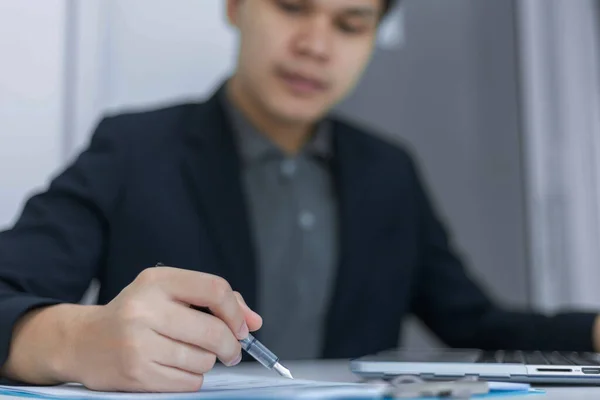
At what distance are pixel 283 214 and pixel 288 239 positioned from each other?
4cm

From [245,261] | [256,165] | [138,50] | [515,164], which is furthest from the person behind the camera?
[515,164]

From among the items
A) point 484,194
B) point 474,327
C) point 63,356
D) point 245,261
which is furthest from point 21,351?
point 484,194

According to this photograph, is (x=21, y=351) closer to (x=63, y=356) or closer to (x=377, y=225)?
(x=63, y=356)

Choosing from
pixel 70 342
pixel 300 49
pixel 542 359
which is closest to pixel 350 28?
pixel 300 49

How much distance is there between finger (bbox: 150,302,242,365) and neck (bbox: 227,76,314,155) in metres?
0.69

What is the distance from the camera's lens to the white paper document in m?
0.38

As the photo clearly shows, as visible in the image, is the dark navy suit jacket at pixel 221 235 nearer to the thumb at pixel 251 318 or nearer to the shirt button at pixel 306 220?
A: the shirt button at pixel 306 220

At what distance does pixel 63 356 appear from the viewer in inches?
21.0

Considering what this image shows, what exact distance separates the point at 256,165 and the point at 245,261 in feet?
0.69

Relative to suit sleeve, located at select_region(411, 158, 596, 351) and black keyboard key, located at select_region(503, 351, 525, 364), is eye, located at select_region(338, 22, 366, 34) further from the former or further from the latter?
black keyboard key, located at select_region(503, 351, 525, 364)

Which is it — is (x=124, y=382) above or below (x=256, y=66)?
below

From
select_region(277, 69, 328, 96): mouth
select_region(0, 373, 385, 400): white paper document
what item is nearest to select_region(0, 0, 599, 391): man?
select_region(277, 69, 328, 96): mouth

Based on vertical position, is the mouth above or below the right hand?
above

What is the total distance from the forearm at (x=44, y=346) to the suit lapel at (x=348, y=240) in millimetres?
587
